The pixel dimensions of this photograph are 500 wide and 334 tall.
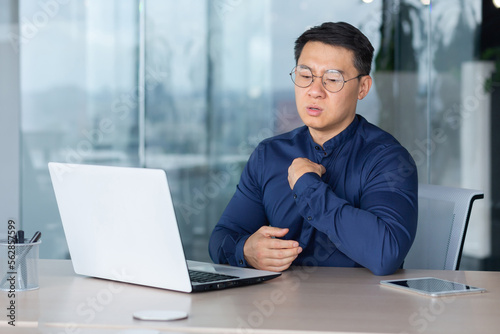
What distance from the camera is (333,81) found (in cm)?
219

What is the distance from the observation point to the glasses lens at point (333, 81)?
219 centimetres

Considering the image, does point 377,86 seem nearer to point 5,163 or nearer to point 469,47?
point 469,47

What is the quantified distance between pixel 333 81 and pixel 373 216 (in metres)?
0.55

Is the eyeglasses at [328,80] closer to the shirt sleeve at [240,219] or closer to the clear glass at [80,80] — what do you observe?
the shirt sleeve at [240,219]

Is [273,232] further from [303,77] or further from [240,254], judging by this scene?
[303,77]

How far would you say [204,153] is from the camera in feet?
14.1

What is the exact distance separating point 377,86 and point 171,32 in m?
1.39

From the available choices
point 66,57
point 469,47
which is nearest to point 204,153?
point 66,57

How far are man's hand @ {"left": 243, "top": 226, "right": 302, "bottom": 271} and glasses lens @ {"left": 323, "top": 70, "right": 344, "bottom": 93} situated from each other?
572 mm

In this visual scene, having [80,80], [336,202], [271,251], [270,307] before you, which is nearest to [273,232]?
[271,251]

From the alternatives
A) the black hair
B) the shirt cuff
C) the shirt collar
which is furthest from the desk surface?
the black hair

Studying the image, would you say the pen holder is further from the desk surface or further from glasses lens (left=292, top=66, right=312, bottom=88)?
glasses lens (left=292, top=66, right=312, bottom=88)

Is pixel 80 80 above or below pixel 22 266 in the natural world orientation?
above

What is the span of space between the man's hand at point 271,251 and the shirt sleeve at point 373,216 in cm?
13
